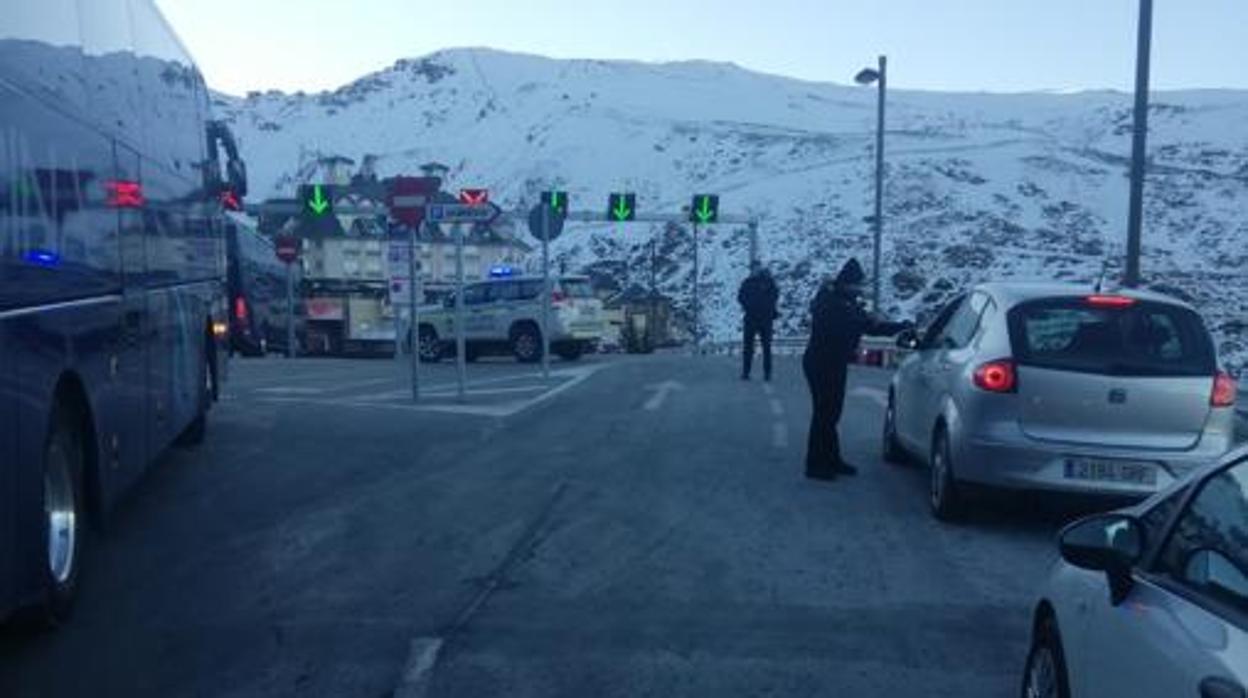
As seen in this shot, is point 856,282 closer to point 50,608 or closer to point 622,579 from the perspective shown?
point 622,579

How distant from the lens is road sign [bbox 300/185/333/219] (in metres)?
39.2

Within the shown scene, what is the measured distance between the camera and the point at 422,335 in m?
32.2

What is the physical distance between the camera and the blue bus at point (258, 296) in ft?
96.8

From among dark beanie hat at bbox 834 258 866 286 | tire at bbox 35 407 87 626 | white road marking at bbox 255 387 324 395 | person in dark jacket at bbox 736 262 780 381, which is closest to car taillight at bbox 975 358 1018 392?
dark beanie hat at bbox 834 258 866 286

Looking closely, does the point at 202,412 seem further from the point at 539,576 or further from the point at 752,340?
the point at 752,340

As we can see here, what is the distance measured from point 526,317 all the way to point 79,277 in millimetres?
23030

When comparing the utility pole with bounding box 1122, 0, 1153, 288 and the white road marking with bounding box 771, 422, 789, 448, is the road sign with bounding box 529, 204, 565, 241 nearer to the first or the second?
the white road marking with bounding box 771, 422, 789, 448

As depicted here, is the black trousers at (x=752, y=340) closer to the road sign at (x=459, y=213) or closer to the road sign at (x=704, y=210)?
the road sign at (x=459, y=213)

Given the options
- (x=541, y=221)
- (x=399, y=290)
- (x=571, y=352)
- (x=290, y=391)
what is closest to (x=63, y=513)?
(x=399, y=290)

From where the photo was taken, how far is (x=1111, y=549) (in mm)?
3941

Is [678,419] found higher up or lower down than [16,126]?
lower down

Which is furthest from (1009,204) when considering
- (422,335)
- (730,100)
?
(730,100)

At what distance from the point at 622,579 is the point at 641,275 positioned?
67.4 m

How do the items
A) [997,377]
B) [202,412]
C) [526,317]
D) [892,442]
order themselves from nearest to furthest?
[997,377], [892,442], [202,412], [526,317]
